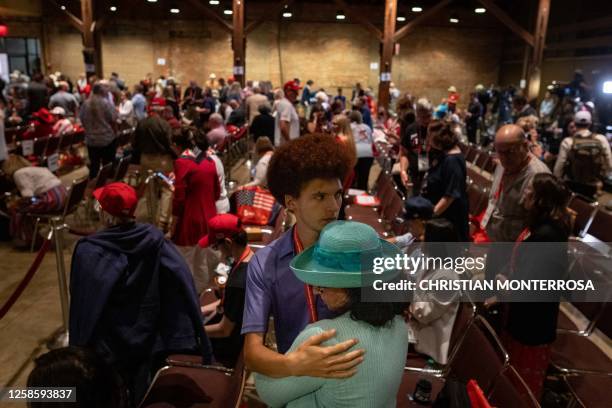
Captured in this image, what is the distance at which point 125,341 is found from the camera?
233cm

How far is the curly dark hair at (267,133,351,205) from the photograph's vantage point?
174cm

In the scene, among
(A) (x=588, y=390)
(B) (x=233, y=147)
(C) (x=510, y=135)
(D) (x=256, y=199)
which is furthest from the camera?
(B) (x=233, y=147)

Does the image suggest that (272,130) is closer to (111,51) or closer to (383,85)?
(383,85)

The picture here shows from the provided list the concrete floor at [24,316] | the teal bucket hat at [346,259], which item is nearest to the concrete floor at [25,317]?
the concrete floor at [24,316]

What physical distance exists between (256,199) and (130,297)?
2.36 meters

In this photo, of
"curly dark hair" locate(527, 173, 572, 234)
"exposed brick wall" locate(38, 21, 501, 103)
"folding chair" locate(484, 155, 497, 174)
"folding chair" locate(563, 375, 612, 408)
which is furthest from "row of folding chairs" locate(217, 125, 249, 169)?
"exposed brick wall" locate(38, 21, 501, 103)

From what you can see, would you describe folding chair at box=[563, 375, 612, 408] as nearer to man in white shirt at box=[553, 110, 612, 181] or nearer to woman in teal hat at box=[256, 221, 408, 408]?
woman in teal hat at box=[256, 221, 408, 408]

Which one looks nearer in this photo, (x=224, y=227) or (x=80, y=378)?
(x=80, y=378)

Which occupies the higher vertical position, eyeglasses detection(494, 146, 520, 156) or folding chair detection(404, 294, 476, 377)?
eyeglasses detection(494, 146, 520, 156)

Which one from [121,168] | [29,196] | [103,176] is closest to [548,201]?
[103,176]

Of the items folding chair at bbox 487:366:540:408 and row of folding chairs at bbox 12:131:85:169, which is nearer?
folding chair at bbox 487:366:540:408

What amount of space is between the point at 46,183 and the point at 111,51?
56.4ft

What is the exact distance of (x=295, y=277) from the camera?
1.55m

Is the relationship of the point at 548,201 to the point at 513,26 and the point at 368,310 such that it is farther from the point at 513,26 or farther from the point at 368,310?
the point at 513,26
